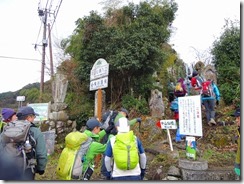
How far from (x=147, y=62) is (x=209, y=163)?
215 inches

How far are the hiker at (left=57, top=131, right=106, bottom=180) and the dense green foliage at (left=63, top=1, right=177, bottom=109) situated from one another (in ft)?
20.7

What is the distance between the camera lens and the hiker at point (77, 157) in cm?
295

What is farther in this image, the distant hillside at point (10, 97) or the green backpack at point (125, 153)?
the distant hillside at point (10, 97)

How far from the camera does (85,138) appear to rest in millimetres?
3061

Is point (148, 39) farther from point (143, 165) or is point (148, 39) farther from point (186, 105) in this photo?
point (143, 165)

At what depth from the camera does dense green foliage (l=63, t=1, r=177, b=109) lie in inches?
371

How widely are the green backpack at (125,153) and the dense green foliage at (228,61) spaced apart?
780 centimetres

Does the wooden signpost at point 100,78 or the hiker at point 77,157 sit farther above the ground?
the wooden signpost at point 100,78

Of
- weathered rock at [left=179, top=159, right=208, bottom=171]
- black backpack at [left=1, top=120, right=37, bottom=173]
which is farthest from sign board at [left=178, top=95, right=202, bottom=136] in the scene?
black backpack at [left=1, top=120, right=37, bottom=173]

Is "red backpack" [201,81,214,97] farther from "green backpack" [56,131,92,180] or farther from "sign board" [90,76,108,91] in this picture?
"green backpack" [56,131,92,180]

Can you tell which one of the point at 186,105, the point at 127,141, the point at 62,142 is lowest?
the point at 62,142

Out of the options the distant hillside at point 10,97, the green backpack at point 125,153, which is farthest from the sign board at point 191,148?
the distant hillside at point 10,97

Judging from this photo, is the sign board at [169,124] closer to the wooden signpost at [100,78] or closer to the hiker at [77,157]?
the wooden signpost at [100,78]

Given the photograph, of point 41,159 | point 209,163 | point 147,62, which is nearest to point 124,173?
point 41,159
